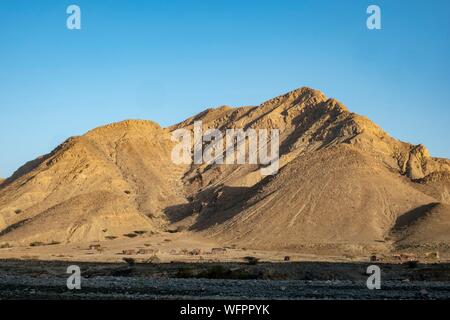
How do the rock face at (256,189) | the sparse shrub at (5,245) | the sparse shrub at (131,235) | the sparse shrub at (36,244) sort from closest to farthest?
1. the rock face at (256,189)
2. the sparse shrub at (5,245)
3. the sparse shrub at (36,244)
4. the sparse shrub at (131,235)

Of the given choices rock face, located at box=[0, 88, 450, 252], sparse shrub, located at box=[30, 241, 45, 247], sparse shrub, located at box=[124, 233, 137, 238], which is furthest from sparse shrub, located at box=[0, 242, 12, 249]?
sparse shrub, located at box=[124, 233, 137, 238]

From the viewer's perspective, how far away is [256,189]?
82.8 metres

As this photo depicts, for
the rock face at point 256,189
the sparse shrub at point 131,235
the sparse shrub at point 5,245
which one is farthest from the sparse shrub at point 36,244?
the sparse shrub at point 131,235

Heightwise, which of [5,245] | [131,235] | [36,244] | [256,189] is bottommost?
[131,235]

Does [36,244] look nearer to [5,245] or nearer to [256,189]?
[5,245]

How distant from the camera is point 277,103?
12756 centimetres

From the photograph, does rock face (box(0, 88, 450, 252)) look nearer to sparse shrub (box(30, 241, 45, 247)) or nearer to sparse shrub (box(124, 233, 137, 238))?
sparse shrub (box(124, 233, 137, 238))

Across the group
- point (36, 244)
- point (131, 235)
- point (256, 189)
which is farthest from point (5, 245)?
point (256, 189)

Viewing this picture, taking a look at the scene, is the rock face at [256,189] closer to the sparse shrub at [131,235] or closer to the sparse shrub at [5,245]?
the sparse shrub at [131,235]

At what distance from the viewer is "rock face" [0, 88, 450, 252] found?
221 feet

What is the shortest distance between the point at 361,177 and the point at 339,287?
52948 millimetres

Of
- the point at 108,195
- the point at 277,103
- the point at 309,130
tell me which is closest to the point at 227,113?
the point at 277,103

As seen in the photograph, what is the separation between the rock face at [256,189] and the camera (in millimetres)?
67250
